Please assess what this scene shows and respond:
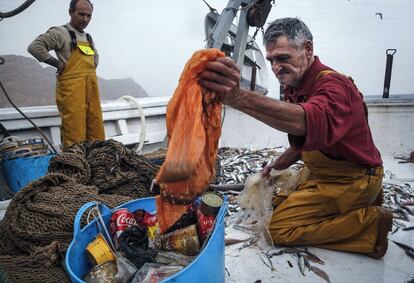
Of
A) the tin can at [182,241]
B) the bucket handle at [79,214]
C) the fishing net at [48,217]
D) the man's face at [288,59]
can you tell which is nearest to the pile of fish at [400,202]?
the man's face at [288,59]

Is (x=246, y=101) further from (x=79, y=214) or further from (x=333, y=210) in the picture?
(x=333, y=210)

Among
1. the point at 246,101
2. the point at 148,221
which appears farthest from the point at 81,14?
the point at 246,101

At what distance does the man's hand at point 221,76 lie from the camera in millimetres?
1248

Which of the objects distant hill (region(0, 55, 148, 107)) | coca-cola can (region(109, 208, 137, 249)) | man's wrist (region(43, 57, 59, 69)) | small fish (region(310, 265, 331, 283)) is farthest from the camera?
distant hill (region(0, 55, 148, 107))

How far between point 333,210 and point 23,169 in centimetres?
377

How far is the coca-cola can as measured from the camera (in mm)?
1593

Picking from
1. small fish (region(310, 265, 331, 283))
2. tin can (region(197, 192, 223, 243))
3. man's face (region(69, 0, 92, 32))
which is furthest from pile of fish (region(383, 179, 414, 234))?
man's face (region(69, 0, 92, 32))

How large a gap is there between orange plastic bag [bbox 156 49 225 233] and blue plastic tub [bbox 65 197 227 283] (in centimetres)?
26

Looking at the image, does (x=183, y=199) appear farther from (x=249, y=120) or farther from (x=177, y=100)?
(x=249, y=120)

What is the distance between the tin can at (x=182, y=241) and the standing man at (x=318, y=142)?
732 mm

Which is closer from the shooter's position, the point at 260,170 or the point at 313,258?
the point at 313,258

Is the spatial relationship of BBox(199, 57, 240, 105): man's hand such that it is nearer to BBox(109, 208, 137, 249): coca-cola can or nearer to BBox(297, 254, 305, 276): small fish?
BBox(109, 208, 137, 249): coca-cola can

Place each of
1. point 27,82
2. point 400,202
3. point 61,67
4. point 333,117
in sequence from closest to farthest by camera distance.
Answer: point 333,117
point 400,202
point 61,67
point 27,82

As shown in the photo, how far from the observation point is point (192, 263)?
123 centimetres
